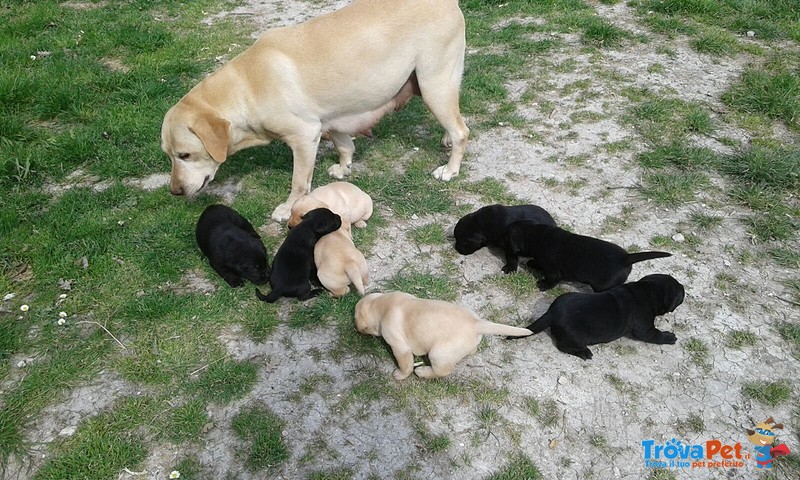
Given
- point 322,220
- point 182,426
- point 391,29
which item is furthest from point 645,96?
point 182,426

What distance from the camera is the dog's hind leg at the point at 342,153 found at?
5.30 m

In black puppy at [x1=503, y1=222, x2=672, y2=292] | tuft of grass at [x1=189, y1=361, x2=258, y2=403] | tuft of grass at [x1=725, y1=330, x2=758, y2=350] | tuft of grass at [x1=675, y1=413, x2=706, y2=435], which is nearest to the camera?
tuft of grass at [x1=675, y1=413, x2=706, y2=435]

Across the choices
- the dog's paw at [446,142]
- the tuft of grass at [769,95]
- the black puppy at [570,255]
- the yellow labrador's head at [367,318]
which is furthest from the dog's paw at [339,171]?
the tuft of grass at [769,95]

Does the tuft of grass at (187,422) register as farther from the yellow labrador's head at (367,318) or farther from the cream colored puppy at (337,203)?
the cream colored puppy at (337,203)

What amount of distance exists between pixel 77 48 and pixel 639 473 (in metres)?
8.46

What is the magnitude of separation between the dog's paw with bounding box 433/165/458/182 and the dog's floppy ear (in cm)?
196

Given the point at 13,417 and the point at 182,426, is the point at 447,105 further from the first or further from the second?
the point at 13,417

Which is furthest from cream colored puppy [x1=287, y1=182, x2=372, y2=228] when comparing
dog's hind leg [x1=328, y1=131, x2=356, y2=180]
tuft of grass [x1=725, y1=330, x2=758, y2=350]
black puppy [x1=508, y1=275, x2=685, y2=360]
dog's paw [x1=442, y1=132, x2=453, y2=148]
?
tuft of grass [x1=725, y1=330, x2=758, y2=350]

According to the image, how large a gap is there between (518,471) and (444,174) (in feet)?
9.83

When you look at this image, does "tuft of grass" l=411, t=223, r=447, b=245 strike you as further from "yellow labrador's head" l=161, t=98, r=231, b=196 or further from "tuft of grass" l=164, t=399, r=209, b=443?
"tuft of grass" l=164, t=399, r=209, b=443

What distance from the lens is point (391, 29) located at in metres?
4.62

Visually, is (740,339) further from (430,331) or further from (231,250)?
(231,250)

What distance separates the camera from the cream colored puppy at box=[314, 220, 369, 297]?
383cm

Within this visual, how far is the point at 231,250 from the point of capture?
399cm
